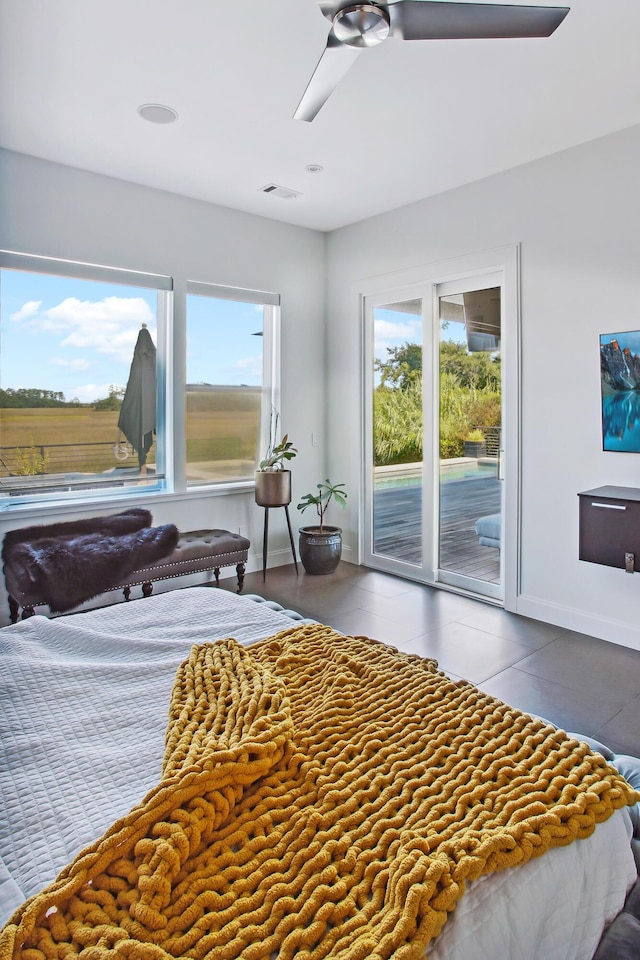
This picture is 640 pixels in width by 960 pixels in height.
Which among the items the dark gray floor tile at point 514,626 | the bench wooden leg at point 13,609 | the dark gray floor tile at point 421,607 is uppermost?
the bench wooden leg at point 13,609

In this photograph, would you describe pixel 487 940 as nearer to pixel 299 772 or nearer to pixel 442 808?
pixel 442 808

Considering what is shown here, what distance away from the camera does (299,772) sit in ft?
4.18

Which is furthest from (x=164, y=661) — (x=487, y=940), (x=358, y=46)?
(x=358, y=46)

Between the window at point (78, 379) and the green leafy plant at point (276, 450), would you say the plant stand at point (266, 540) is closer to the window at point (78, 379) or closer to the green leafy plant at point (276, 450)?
the green leafy plant at point (276, 450)

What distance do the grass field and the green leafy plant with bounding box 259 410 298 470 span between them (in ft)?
0.43

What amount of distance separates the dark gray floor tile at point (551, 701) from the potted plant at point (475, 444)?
5.63 feet

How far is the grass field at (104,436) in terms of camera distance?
13.1 feet

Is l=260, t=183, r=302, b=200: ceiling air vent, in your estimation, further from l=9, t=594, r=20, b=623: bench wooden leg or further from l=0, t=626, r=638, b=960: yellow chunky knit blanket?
l=0, t=626, r=638, b=960: yellow chunky knit blanket

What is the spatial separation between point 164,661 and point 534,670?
85.0 inches

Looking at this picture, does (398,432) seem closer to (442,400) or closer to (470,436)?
(442,400)

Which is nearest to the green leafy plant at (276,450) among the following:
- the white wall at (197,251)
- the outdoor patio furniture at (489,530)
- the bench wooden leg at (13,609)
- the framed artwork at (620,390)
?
the white wall at (197,251)

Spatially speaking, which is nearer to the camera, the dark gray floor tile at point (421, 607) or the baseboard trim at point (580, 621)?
the baseboard trim at point (580, 621)

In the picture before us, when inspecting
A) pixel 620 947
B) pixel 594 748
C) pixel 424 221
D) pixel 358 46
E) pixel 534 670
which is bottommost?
pixel 534 670

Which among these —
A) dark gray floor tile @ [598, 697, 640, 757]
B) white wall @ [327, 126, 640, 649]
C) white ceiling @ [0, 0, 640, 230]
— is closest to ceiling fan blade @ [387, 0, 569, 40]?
white ceiling @ [0, 0, 640, 230]
